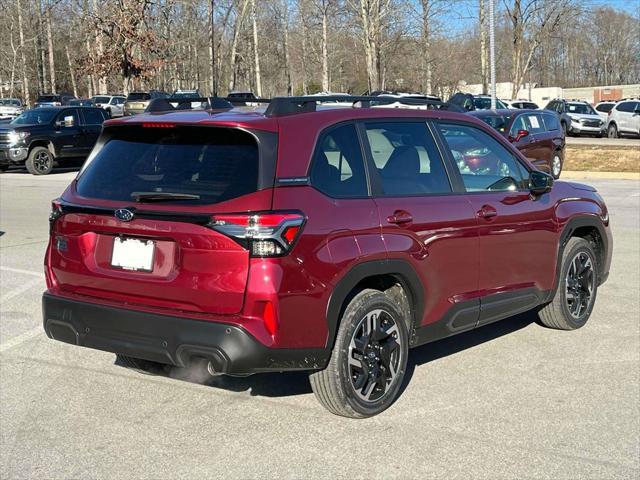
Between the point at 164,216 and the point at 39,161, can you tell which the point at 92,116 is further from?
the point at 164,216

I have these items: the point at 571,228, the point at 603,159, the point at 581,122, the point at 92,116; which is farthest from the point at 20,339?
the point at 581,122

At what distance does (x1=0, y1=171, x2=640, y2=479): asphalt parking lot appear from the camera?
408 centimetres

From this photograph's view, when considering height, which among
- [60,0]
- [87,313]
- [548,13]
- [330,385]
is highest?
[60,0]

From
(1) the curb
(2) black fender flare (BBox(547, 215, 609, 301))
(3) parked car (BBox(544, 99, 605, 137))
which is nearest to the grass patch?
(1) the curb

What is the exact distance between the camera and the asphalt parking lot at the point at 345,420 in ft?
13.4

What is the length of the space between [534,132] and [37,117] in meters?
13.9

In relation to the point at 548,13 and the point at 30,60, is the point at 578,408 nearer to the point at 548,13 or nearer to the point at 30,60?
the point at 548,13

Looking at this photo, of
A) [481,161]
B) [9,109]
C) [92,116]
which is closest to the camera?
[481,161]

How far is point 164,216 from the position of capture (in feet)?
14.0

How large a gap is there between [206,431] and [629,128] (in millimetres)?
36868

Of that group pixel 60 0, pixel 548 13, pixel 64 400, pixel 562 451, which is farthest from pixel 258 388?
pixel 60 0

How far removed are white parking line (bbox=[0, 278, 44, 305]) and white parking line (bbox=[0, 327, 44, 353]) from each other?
1185 mm

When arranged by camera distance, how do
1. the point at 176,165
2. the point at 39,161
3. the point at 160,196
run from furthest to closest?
the point at 39,161, the point at 176,165, the point at 160,196

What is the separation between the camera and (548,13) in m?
54.4
